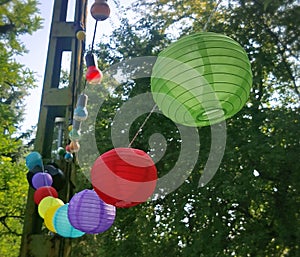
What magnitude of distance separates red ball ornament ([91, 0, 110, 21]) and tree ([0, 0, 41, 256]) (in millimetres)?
2519

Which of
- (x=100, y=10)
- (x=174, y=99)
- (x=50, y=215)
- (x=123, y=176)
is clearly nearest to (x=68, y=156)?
(x=50, y=215)

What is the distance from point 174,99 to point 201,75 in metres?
0.17

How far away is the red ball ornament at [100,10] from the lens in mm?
2025

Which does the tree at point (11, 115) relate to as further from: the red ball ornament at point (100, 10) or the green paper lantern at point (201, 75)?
the green paper lantern at point (201, 75)

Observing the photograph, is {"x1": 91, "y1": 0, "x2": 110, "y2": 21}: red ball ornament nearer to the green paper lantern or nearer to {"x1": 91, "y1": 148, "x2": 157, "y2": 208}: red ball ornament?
the green paper lantern

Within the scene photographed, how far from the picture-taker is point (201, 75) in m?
1.63

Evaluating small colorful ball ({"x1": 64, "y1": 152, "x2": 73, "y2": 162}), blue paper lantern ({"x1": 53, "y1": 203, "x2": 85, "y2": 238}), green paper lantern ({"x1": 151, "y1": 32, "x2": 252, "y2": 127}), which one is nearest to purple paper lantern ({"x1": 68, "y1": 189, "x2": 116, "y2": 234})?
blue paper lantern ({"x1": 53, "y1": 203, "x2": 85, "y2": 238})

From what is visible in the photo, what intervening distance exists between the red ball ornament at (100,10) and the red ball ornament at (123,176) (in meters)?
0.69

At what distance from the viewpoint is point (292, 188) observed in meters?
5.56

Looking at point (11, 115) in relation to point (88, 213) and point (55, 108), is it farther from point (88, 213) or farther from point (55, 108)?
point (88, 213)

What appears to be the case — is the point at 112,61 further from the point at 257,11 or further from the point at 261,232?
the point at 261,232

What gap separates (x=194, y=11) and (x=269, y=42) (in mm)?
1344

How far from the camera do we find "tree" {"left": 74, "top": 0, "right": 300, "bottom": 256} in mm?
5367

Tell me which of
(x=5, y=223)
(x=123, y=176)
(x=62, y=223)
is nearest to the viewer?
(x=123, y=176)
